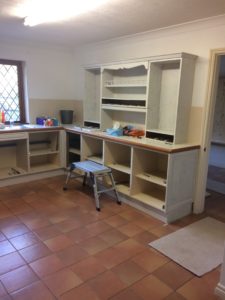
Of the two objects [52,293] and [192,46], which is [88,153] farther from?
[52,293]

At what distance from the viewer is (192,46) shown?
3010mm

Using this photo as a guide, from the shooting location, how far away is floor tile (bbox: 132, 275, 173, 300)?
1879 mm

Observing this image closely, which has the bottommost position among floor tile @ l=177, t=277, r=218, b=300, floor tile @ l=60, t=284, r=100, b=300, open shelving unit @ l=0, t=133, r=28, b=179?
floor tile @ l=177, t=277, r=218, b=300

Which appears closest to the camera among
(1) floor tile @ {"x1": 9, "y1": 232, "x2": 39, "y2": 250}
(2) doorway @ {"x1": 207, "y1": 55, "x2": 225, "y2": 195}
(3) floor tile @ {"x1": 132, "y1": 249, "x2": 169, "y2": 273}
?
(3) floor tile @ {"x1": 132, "y1": 249, "x2": 169, "y2": 273}

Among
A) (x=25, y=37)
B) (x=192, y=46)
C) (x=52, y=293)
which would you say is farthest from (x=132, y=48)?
(x=52, y=293)

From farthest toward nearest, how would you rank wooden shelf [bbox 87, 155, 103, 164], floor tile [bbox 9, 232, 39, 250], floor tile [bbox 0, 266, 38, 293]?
1. wooden shelf [bbox 87, 155, 103, 164]
2. floor tile [bbox 9, 232, 39, 250]
3. floor tile [bbox 0, 266, 38, 293]

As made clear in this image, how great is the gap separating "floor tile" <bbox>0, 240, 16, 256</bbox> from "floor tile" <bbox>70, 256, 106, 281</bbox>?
655 mm

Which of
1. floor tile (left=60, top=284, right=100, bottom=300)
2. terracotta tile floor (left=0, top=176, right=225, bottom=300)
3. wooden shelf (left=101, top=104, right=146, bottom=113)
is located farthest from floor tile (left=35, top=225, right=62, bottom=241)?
wooden shelf (left=101, top=104, right=146, bottom=113)

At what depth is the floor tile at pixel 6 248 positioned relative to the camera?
7.67ft

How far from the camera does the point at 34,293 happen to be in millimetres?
1864

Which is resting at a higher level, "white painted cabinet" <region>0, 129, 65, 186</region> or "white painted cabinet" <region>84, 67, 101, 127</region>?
"white painted cabinet" <region>84, 67, 101, 127</region>

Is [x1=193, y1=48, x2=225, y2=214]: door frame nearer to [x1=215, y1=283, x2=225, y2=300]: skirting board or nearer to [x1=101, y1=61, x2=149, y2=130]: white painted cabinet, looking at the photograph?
[x1=101, y1=61, x2=149, y2=130]: white painted cabinet

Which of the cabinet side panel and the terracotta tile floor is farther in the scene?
the cabinet side panel

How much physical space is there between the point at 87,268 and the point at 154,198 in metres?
1.41
